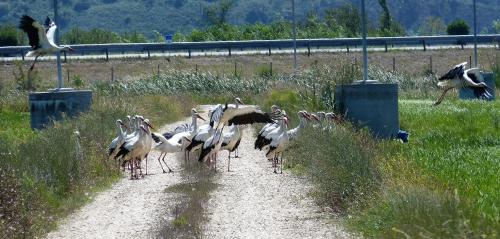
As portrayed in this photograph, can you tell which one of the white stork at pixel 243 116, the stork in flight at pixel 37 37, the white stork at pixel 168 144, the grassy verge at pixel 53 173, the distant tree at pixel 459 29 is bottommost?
the distant tree at pixel 459 29

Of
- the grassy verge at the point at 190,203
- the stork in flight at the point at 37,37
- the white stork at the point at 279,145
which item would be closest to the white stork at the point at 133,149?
the grassy verge at the point at 190,203

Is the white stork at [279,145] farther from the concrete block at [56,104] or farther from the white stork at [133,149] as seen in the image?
the concrete block at [56,104]

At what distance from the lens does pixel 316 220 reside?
16.6 meters

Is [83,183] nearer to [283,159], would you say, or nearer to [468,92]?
[283,159]

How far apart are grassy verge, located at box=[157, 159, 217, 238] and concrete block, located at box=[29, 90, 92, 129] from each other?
784cm

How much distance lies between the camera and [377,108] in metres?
28.5

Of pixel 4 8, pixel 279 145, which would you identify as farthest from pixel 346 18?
pixel 4 8

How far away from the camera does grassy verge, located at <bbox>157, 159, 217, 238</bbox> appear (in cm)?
1537

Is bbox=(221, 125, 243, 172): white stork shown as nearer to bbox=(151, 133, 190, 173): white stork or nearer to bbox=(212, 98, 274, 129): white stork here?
bbox=(212, 98, 274, 129): white stork

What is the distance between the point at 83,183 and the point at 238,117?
4.85 m

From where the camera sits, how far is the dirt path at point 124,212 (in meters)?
16.0

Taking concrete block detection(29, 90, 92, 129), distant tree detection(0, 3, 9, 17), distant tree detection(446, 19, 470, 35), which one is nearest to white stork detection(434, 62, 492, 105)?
concrete block detection(29, 90, 92, 129)

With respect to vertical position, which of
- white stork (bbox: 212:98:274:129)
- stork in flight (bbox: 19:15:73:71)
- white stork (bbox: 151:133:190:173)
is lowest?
white stork (bbox: 151:133:190:173)

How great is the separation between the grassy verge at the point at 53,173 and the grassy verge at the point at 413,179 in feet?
13.3
